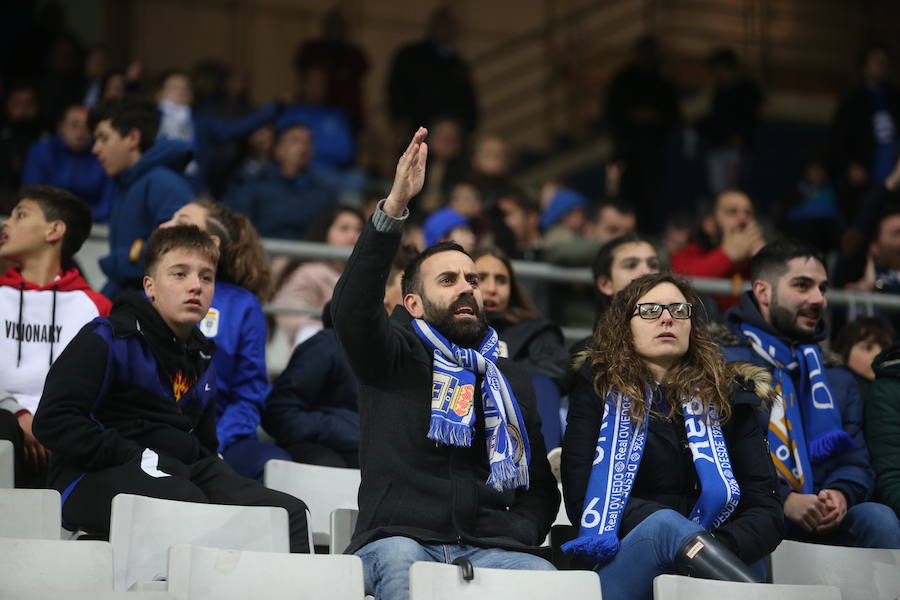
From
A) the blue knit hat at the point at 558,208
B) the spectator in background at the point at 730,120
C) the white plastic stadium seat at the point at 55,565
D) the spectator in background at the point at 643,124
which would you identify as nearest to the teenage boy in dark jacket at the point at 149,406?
the white plastic stadium seat at the point at 55,565

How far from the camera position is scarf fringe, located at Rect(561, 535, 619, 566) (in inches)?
157

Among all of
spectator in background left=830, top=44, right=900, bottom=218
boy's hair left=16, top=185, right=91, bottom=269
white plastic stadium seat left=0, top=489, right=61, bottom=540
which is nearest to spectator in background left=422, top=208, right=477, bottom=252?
boy's hair left=16, top=185, right=91, bottom=269

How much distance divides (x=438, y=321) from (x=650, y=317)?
0.68 m

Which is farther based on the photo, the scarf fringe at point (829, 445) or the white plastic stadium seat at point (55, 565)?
the scarf fringe at point (829, 445)

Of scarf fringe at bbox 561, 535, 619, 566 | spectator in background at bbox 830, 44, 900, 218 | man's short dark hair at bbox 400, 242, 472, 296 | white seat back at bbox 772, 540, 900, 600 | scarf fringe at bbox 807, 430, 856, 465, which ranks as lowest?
white seat back at bbox 772, 540, 900, 600

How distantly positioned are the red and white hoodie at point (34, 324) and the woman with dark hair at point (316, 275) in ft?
5.99

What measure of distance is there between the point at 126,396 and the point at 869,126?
7.18 meters

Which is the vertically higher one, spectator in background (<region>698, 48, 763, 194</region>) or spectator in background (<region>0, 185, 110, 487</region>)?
spectator in background (<region>698, 48, 763, 194</region>)

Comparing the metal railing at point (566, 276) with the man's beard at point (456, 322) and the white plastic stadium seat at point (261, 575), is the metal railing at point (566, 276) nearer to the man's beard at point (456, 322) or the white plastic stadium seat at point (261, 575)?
the man's beard at point (456, 322)

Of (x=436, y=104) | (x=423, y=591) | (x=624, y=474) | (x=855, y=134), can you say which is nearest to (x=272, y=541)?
(x=423, y=591)

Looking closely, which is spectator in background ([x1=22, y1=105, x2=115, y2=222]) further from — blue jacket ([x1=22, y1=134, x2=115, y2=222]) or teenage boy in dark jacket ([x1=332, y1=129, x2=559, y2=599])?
teenage boy in dark jacket ([x1=332, y1=129, x2=559, y2=599])

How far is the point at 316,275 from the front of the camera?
688 centimetres

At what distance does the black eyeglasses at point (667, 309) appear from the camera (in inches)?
171

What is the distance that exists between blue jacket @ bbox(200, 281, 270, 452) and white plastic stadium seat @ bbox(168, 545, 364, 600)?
1.50 m
